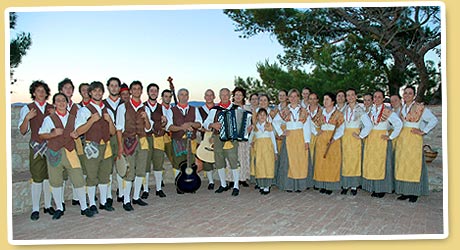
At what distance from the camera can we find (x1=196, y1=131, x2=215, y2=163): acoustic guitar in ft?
21.6

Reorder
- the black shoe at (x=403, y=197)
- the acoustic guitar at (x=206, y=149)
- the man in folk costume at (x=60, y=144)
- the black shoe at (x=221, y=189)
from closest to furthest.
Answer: the man in folk costume at (x=60, y=144) → the black shoe at (x=403, y=197) → the acoustic guitar at (x=206, y=149) → the black shoe at (x=221, y=189)

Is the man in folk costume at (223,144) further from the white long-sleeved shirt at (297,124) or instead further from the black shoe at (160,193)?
the black shoe at (160,193)

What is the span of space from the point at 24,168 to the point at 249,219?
3.19 metres

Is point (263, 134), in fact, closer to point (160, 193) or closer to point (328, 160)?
point (328, 160)

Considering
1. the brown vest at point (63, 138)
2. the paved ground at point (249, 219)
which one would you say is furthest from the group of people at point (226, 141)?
the paved ground at point (249, 219)

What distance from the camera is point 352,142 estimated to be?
624 centimetres

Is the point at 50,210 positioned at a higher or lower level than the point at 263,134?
lower

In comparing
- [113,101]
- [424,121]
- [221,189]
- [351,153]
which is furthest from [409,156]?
[113,101]

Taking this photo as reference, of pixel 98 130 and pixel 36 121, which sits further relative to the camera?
pixel 98 130

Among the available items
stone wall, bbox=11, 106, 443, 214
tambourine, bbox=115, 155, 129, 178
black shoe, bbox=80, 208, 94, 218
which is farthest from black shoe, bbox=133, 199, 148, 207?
stone wall, bbox=11, 106, 443, 214

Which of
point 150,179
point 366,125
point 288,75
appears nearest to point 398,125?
point 366,125

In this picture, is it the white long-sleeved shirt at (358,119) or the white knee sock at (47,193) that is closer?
the white knee sock at (47,193)

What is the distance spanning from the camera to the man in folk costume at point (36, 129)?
5.04m

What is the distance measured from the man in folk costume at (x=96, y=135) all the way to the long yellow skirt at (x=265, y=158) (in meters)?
2.11
